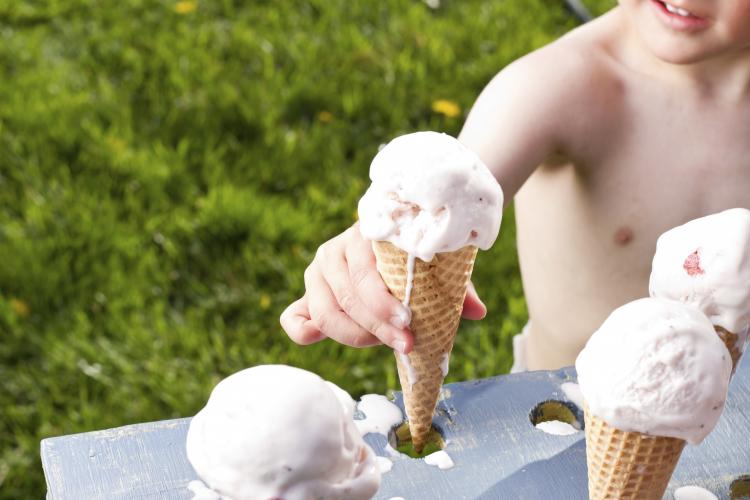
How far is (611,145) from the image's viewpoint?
184cm

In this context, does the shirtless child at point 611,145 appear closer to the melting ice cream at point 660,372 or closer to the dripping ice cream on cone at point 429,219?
the dripping ice cream on cone at point 429,219

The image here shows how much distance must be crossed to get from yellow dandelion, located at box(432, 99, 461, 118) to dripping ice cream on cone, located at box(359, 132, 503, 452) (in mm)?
Answer: 2047

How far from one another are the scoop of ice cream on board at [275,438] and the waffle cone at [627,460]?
299 mm

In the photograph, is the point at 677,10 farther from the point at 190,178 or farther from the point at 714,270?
the point at 190,178

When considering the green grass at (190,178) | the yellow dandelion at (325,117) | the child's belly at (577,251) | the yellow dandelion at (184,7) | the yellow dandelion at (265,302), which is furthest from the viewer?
the yellow dandelion at (184,7)

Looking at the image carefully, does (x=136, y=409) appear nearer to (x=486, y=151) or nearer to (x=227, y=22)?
(x=486, y=151)

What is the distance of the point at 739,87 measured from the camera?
1.88m

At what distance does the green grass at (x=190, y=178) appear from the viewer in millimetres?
2443

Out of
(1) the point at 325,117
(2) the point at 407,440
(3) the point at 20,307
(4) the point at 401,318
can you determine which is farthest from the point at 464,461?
(1) the point at 325,117

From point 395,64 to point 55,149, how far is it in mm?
1084

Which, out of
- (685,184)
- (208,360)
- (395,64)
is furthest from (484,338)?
(395,64)

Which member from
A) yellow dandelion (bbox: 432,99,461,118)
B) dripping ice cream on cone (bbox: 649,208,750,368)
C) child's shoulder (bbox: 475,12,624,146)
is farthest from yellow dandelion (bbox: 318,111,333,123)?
dripping ice cream on cone (bbox: 649,208,750,368)

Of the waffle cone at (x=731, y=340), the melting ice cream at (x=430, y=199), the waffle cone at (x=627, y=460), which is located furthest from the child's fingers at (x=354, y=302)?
the waffle cone at (x=731, y=340)

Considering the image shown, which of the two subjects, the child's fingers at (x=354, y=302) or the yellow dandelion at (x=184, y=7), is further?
the yellow dandelion at (x=184, y=7)
